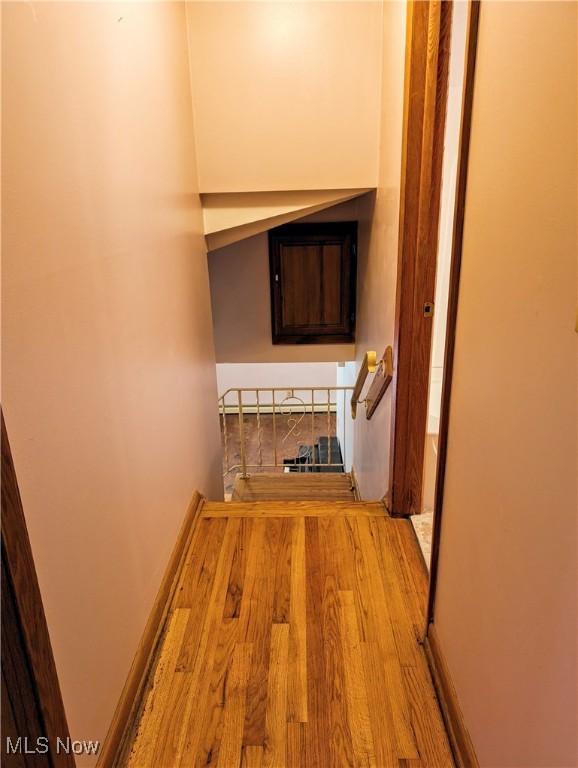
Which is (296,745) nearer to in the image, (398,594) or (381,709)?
(381,709)

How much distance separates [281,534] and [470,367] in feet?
4.39

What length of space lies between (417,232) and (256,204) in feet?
4.02

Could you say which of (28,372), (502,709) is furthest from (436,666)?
(28,372)

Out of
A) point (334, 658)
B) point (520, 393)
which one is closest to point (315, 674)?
point (334, 658)

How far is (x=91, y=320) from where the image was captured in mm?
1157

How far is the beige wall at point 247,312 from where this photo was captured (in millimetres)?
4117

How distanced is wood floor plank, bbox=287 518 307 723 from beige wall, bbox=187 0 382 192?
6.35ft

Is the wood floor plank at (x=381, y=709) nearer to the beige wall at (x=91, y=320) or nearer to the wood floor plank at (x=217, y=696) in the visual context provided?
the wood floor plank at (x=217, y=696)

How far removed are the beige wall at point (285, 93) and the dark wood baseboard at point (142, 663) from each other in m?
1.91

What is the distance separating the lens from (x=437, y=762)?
1228 millimetres

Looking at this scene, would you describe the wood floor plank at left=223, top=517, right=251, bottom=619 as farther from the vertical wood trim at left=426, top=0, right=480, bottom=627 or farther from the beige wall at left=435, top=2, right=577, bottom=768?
the beige wall at left=435, top=2, right=577, bottom=768

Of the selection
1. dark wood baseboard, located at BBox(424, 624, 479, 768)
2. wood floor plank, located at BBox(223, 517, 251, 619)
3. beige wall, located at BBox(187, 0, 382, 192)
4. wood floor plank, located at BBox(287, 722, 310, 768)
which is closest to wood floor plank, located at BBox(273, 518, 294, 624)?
wood floor plank, located at BBox(223, 517, 251, 619)

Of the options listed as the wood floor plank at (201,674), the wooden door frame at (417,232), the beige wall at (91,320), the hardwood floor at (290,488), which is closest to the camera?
the beige wall at (91,320)

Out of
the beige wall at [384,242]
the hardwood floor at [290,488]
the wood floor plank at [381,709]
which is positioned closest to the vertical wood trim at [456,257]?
the wood floor plank at [381,709]
